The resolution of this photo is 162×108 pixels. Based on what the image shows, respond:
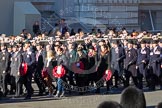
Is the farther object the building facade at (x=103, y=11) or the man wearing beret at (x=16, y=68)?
the building facade at (x=103, y=11)

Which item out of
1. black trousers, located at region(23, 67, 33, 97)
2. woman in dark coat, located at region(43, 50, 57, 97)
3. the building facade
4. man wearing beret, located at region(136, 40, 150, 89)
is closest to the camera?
black trousers, located at region(23, 67, 33, 97)

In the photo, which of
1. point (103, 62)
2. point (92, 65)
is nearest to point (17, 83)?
point (92, 65)

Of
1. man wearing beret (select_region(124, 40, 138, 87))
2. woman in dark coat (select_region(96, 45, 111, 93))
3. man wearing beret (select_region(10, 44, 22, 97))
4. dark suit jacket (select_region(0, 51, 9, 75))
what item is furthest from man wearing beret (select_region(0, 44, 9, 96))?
man wearing beret (select_region(124, 40, 138, 87))

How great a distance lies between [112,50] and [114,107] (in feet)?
35.7

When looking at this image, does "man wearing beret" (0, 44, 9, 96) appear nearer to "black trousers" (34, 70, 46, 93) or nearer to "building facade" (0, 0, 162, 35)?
"black trousers" (34, 70, 46, 93)

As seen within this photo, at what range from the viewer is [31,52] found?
61.5ft

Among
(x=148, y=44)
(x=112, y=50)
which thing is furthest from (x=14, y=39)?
(x=148, y=44)

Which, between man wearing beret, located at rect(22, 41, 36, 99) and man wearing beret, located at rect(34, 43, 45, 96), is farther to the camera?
man wearing beret, located at rect(34, 43, 45, 96)

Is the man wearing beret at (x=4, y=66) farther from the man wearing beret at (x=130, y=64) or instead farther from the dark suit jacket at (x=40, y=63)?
the man wearing beret at (x=130, y=64)

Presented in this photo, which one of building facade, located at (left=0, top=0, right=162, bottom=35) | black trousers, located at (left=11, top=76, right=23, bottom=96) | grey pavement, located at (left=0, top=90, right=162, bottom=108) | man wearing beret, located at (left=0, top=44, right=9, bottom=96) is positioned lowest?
grey pavement, located at (left=0, top=90, right=162, bottom=108)

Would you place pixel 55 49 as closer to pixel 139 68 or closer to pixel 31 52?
pixel 31 52

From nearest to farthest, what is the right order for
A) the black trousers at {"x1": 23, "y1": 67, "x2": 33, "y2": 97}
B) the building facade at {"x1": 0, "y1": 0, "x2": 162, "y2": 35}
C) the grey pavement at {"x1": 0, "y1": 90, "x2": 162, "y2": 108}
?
the grey pavement at {"x1": 0, "y1": 90, "x2": 162, "y2": 108}
the black trousers at {"x1": 23, "y1": 67, "x2": 33, "y2": 97}
the building facade at {"x1": 0, "y1": 0, "x2": 162, "y2": 35}

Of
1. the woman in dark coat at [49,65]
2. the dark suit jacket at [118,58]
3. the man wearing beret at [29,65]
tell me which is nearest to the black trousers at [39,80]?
the woman in dark coat at [49,65]

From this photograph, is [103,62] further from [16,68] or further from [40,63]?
[16,68]
